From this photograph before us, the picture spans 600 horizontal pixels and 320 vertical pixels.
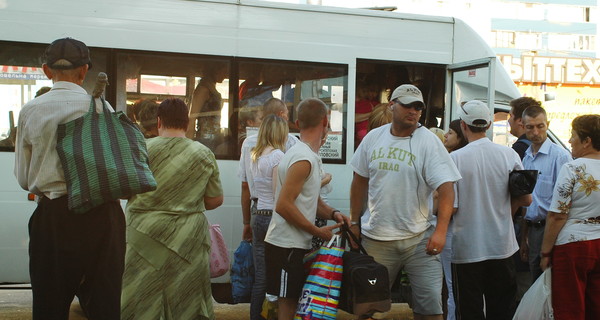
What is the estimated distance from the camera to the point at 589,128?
571 cm

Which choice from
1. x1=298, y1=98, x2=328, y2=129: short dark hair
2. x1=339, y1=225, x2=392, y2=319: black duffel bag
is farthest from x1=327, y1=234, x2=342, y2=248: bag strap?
x1=298, y1=98, x2=328, y2=129: short dark hair

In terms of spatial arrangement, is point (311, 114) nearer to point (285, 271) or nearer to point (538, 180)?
point (285, 271)

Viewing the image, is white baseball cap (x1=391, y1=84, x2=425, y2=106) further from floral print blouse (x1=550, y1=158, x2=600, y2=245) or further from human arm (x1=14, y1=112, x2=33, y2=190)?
human arm (x1=14, y1=112, x2=33, y2=190)

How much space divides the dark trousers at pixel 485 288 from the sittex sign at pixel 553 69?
30780mm

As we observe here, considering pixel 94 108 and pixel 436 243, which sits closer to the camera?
pixel 94 108

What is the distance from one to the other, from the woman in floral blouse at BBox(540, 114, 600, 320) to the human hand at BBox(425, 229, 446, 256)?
990 millimetres

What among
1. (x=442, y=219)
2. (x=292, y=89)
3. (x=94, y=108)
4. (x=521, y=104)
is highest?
(x=292, y=89)

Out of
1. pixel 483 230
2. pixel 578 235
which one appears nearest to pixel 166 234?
pixel 483 230

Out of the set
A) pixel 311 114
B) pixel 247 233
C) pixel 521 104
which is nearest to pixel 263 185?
pixel 247 233

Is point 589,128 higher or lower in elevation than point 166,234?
higher

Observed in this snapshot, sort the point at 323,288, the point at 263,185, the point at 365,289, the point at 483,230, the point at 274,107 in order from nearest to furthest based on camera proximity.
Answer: the point at 365,289, the point at 323,288, the point at 483,230, the point at 263,185, the point at 274,107

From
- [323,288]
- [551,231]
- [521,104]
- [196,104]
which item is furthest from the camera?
[196,104]

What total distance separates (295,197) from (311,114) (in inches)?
21.4

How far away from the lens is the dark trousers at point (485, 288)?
19.2 feet
